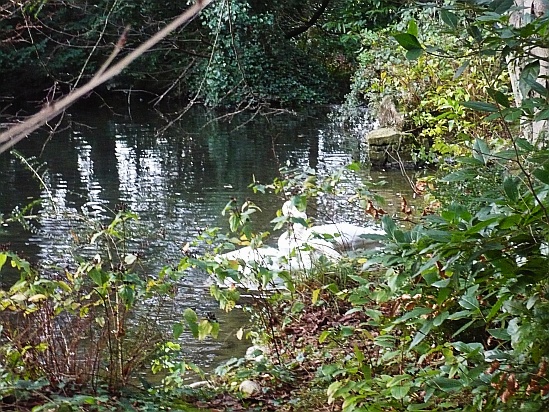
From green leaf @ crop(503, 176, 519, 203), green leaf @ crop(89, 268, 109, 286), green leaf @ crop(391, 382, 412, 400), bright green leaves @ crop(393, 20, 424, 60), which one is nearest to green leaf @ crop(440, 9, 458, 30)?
bright green leaves @ crop(393, 20, 424, 60)

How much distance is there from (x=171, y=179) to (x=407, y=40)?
26.9 ft

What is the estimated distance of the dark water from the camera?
533cm

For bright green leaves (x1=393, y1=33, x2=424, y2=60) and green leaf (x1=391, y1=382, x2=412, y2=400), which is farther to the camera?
green leaf (x1=391, y1=382, x2=412, y2=400)

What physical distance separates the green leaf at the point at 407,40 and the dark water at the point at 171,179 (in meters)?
2.23

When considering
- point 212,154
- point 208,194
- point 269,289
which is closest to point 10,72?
point 212,154

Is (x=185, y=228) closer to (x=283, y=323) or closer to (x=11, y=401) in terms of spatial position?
(x=283, y=323)

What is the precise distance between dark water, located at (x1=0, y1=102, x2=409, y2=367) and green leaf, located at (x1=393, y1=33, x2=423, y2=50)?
2235 mm

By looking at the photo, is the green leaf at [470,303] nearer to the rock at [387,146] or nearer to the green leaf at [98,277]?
the green leaf at [98,277]

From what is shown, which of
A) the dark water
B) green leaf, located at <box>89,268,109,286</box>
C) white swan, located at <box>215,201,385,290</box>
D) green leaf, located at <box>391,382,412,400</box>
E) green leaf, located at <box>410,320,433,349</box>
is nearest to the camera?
green leaf, located at <box>410,320,433,349</box>

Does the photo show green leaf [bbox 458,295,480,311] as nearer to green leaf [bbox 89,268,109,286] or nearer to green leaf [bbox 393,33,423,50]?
green leaf [bbox 393,33,423,50]

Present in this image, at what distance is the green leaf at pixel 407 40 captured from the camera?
1480 mm

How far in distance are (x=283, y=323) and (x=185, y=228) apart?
3.03 m

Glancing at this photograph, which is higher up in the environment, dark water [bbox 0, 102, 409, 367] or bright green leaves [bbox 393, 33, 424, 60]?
bright green leaves [bbox 393, 33, 424, 60]

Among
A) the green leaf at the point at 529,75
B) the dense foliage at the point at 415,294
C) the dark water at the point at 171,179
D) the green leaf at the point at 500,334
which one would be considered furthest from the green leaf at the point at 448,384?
the dark water at the point at 171,179
